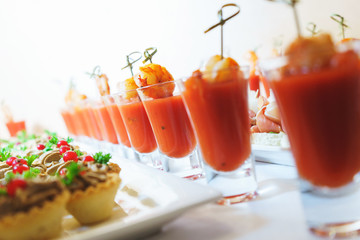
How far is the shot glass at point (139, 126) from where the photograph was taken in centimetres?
189

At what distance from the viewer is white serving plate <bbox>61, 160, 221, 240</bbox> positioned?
0.94 metres

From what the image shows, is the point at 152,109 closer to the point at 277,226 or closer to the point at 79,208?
the point at 79,208

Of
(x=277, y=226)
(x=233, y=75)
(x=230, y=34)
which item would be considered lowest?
(x=277, y=226)

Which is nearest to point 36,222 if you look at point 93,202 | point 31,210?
point 31,210

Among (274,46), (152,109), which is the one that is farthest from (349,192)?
(274,46)

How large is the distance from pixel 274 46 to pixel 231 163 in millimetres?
2177

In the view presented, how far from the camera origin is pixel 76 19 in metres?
5.62

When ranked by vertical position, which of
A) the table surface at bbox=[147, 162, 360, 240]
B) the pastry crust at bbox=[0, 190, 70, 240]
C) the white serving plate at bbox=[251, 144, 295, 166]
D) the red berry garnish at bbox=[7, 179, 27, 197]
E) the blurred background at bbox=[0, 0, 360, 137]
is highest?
the blurred background at bbox=[0, 0, 360, 137]

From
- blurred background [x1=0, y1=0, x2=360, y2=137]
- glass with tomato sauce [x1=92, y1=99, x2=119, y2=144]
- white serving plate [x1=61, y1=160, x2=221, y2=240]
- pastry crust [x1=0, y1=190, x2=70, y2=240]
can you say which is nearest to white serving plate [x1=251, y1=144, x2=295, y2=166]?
white serving plate [x1=61, y1=160, x2=221, y2=240]

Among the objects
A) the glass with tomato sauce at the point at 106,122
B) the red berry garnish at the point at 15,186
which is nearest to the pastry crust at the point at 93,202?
the red berry garnish at the point at 15,186

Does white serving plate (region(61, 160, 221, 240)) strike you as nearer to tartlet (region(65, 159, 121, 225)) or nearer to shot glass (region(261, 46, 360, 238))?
tartlet (region(65, 159, 121, 225))

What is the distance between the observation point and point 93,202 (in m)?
1.16

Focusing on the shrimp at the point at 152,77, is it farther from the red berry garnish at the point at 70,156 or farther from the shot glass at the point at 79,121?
the shot glass at the point at 79,121

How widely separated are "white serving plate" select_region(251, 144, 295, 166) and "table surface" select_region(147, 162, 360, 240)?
152 mm
